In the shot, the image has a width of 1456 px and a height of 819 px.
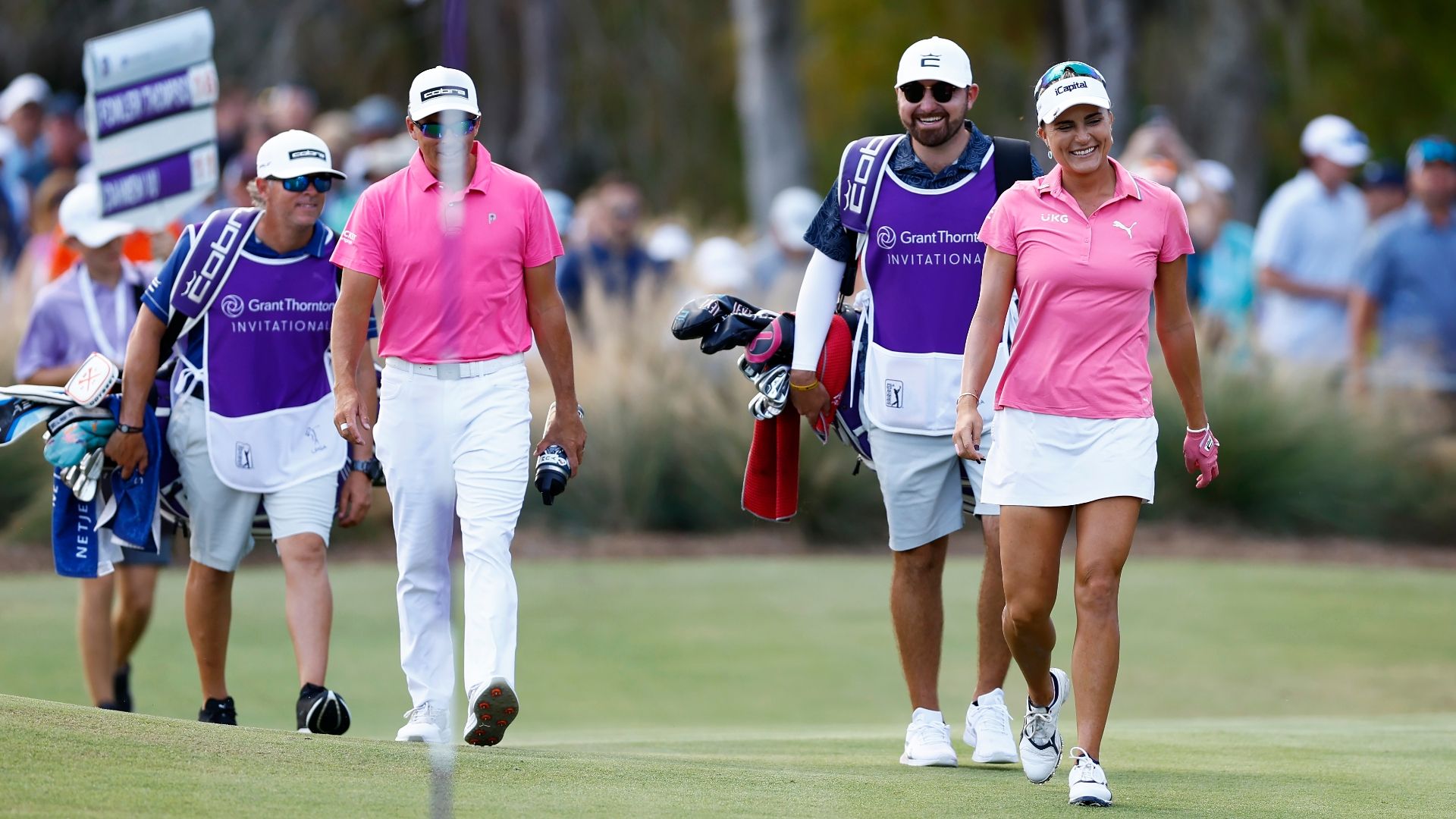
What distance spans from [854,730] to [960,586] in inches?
140

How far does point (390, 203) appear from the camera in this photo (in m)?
6.76

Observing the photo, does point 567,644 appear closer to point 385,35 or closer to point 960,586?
point 960,586

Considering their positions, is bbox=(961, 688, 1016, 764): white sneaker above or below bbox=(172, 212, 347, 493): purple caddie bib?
below

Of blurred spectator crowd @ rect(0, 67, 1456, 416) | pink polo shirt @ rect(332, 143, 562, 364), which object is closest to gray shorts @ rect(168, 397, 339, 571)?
pink polo shirt @ rect(332, 143, 562, 364)

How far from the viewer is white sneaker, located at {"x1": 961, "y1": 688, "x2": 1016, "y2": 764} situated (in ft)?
23.0

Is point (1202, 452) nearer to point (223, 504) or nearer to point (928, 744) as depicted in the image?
point (928, 744)

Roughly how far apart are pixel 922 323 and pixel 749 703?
3.63 m

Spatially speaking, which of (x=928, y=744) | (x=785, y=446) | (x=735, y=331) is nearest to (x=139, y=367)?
(x=735, y=331)

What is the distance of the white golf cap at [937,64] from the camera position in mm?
6820

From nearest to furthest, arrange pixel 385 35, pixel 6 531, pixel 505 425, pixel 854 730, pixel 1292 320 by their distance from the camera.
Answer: pixel 505 425 → pixel 854 730 → pixel 6 531 → pixel 1292 320 → pixel 385 35

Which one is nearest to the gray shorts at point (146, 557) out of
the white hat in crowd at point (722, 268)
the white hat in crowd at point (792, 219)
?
the white hat in crowd at point (722, 268)

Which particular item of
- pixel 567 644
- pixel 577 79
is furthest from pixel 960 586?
Answer: pixel 577 79

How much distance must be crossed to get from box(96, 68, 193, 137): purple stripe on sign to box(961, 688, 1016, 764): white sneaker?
5842 mm

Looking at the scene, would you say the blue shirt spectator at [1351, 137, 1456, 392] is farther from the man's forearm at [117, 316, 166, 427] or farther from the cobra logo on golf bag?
the man's forearm at [117, 316, 166, 427]
